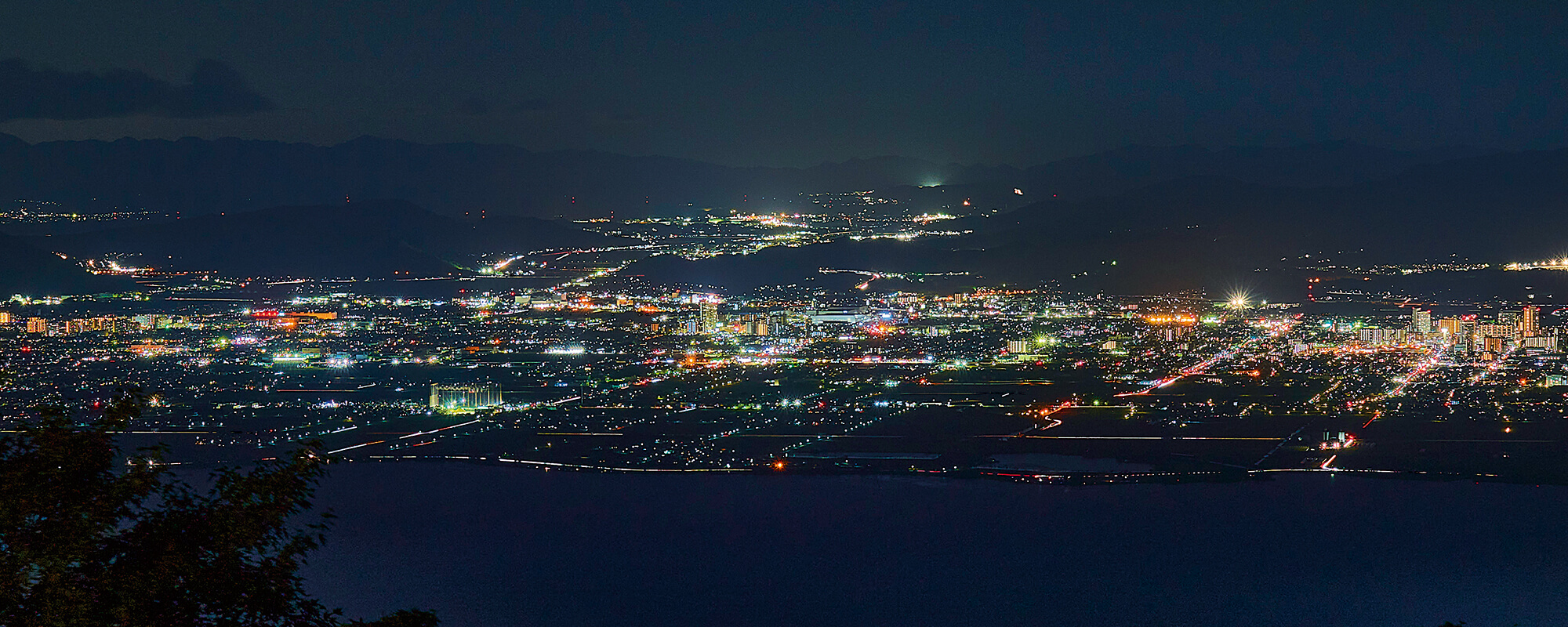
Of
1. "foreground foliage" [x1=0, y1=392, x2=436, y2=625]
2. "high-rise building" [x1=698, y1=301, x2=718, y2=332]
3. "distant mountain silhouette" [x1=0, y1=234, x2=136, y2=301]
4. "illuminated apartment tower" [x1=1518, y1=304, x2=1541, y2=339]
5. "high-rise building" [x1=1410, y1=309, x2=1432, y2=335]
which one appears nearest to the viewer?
"foreground foliage" [x1=0, y1=392, x2=436, y2=625]

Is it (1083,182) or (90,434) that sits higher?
(1083,182)

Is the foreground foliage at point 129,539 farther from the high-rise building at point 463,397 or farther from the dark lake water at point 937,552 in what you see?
the high-rise building at point 463,397

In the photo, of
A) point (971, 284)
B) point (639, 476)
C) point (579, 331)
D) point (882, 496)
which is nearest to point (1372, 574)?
point (882, 496)

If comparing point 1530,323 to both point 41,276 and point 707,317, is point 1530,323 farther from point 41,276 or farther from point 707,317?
point 41,276

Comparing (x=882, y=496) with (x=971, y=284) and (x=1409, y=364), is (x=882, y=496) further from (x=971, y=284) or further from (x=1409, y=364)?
(x=971, y=284)

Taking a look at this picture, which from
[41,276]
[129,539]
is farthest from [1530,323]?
[41,276]

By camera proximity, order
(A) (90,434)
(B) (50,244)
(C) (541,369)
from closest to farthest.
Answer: (A) (90,434)
(C) (541,369)
(B) (50,244)

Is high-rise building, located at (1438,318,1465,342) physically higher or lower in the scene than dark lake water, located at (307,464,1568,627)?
higher

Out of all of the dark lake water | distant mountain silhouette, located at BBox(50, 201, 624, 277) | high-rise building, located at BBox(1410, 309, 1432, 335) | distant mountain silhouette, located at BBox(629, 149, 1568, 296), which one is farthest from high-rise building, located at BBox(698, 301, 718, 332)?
the dark lake water

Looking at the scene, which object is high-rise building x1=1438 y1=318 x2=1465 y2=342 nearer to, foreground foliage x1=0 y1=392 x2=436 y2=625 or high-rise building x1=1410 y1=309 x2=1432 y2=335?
high-rise building x1=1410 y1=309 x2=1432 y2=335
